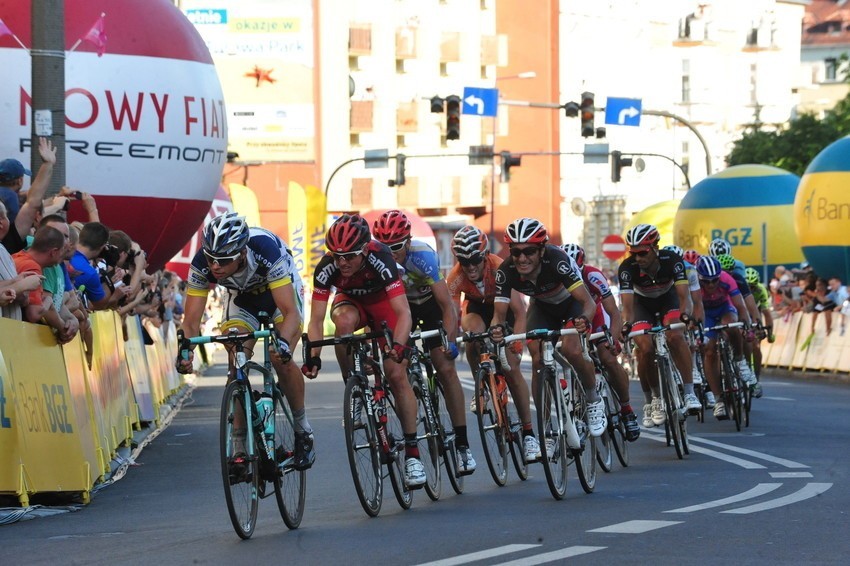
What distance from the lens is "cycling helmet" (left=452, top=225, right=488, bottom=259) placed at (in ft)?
45.8

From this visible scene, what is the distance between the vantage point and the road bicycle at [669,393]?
1531cm

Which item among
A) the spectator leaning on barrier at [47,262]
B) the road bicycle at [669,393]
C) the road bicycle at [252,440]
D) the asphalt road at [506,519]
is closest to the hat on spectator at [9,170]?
the spectator leaning on barrier at [47,262]

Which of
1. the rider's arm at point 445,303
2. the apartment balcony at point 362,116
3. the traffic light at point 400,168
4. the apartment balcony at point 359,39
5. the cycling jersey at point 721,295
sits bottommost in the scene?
the cycling jersey at point 721,295

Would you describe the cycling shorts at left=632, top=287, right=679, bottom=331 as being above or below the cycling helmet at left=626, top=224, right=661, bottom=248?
below

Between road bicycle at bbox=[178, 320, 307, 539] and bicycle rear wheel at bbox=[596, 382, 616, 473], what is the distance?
3.46 meters

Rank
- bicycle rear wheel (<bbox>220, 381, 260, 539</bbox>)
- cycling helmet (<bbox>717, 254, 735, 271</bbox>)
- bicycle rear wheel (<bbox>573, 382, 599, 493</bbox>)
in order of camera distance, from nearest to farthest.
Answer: bicycle rear wheel (<bbox>220, 381, 260, 539</bbox>)
bicycle rear wheel (<bbox>573, 382, 599, 493</bbox>)
cycling helmet (<bbox>717, 254, 735, 271</bbox>)

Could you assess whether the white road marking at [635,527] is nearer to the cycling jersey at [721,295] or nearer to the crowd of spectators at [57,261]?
the crowd of spectators at [57,261]

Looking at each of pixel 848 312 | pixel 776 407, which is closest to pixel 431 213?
pixel 848 312

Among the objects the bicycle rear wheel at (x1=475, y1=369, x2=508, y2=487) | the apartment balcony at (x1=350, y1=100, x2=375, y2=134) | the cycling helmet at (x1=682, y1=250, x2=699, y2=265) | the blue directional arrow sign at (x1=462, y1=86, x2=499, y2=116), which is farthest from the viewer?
Answer: the apartment balcony at (x1=350, y1=100, x2=375, y2=134)

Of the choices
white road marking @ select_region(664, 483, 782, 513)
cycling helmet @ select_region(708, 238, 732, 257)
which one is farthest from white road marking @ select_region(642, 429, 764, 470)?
cycling helmet @ select_region(708, 238, 732, 257)

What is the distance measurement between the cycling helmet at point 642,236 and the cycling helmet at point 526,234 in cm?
335

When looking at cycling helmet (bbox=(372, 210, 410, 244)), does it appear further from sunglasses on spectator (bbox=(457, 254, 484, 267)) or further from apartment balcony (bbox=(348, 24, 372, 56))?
apartment balcony (bbox=(348, 24, 372, 56))

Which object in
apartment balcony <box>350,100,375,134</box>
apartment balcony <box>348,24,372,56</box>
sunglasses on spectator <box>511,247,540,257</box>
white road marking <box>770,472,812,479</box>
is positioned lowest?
white road marking <box>770,472,812,479</box>

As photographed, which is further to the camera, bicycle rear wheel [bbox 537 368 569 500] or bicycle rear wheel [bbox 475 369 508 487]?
bicycle rear wheel [bbox 475 369 508 487]
